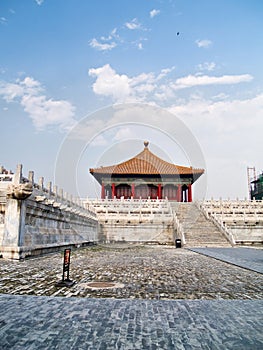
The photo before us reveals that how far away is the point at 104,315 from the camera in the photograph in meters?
3.94

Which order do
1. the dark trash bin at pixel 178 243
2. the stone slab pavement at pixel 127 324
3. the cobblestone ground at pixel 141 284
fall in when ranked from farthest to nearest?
the dark trash bin at pixel 178 243, the cobblestone ground at pixel 141 284, the stone slab pavement at pixel 127 324

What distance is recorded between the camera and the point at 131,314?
157 inches

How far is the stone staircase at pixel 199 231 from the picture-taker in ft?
68.1

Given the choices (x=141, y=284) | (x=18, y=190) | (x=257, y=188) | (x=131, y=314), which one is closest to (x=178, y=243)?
(x=18, y=190)

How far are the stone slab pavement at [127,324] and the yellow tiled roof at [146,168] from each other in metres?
33.3

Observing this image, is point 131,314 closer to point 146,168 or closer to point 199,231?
point 199,231

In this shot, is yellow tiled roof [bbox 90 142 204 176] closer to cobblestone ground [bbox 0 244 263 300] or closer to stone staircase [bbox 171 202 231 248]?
stone staircase [bbox 171 202 231 248]

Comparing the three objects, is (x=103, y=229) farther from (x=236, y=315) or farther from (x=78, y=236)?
(x=236, y=315)

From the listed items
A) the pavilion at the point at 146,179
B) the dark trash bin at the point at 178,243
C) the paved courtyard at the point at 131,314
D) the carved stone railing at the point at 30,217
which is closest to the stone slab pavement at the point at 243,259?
the paved courtyard at the point at 131,314

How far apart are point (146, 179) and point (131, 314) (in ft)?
114

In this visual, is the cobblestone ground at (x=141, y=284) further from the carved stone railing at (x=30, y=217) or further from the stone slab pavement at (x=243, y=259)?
the carved stone railing at (x=30, y=217)

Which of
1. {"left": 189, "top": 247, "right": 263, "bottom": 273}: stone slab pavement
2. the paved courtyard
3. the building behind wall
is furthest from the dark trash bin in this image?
the building behind wall

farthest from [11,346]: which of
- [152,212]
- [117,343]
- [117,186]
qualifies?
[117,186]

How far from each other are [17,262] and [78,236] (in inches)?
366
